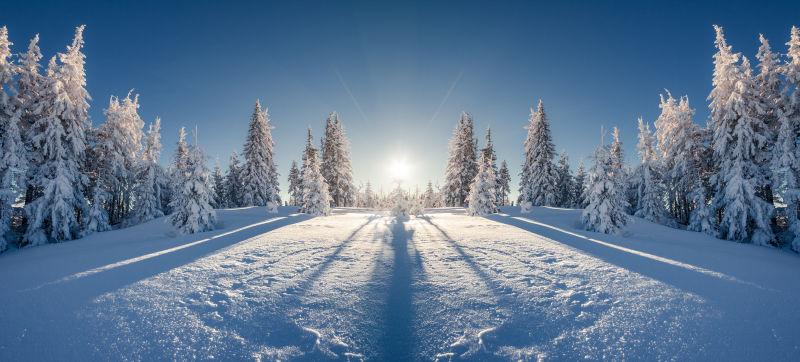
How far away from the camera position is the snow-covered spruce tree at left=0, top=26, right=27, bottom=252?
40.3ft

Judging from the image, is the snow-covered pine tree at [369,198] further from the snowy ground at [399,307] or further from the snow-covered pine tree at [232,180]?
the snowy ground at [399,307]

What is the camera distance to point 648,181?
28703mm

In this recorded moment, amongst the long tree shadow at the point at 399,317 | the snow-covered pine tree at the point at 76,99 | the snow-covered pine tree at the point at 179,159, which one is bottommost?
the long tree shadow at the point at 399,317

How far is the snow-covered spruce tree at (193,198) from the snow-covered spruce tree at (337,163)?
26149 mm

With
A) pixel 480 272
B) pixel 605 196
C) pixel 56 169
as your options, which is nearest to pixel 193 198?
pixel 56 169

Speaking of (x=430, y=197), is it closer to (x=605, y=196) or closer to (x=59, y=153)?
(x=605, y=196)

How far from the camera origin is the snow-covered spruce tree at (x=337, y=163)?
4250 cm

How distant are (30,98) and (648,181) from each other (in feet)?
141

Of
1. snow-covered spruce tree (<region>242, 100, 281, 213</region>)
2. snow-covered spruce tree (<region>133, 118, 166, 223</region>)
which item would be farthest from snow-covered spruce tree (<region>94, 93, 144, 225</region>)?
snow-covered spruce tree (<region>242, 100, 281, 213</region>)

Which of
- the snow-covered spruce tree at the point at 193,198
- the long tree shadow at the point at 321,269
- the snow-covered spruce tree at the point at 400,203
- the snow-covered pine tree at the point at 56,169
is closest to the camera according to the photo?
the long tree shadow at the point at 321,269

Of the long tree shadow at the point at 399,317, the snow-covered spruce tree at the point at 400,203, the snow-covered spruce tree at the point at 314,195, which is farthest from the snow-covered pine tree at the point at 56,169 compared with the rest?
the snow-covered spruce tree at the point at 400,203

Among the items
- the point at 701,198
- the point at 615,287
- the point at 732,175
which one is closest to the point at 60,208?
the point at 615,287

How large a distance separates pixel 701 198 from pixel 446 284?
20229 mm

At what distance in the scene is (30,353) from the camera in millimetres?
3553
